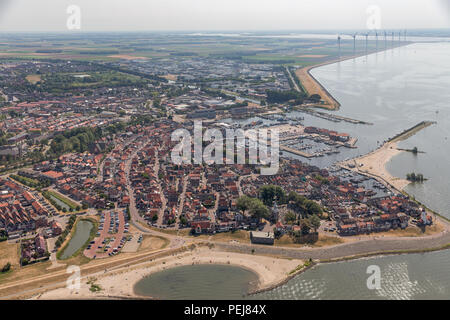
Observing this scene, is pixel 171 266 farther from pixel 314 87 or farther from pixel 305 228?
pixel 314 87

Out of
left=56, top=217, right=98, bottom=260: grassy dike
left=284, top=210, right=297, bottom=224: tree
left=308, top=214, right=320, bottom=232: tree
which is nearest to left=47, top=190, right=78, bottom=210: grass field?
left=56, top=217, right=98, bottom=260: grassy dike

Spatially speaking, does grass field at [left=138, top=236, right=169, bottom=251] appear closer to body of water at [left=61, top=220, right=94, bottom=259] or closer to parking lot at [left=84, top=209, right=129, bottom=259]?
parking lot at [left=84, top=209, right=129, bottom=259]

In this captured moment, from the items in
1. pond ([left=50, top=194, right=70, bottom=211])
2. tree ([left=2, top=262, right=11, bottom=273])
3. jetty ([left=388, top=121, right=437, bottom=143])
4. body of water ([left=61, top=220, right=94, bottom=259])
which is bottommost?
tree ([left=2, top=262, right=11, bottom=273])

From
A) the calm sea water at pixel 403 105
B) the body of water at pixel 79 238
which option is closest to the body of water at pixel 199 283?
the body of water at pixel 79 238

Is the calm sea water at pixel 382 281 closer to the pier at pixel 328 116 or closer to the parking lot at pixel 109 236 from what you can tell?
the parking lot at pixel 109 236

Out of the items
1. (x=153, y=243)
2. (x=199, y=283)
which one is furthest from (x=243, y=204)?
(x=199, y=283)
